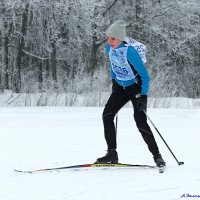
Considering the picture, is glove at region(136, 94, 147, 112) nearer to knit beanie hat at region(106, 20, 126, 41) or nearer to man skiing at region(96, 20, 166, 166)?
man skiing at region(96, 20, 166, 166)

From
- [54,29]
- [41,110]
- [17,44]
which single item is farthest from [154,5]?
[41,110]

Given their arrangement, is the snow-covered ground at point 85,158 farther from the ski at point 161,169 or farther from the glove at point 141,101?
the glove at point 141,101

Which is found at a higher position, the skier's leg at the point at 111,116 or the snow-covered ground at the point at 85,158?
the skier's leg at the point at 111,116

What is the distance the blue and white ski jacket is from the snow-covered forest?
1480 centimetres

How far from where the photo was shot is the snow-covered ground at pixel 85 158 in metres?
4.35

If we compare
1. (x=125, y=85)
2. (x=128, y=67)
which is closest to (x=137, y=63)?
(x=128, y=67)

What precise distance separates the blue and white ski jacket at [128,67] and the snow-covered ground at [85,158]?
1.00 m

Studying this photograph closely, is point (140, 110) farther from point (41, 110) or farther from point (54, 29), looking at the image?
point (54, 29)

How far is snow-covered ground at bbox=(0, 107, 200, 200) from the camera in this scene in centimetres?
435

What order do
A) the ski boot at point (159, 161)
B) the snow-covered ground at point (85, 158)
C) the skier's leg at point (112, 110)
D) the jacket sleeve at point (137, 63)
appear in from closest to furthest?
the snow-covered ground at point (85, 158) → the jacket sleeve at point (137, 63) → the ski boot at point (159, 161) → the skier's leg at point (112, 110)

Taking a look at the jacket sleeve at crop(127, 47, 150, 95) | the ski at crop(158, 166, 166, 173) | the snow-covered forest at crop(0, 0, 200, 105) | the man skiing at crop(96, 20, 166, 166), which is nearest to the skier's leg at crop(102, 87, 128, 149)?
the man skiing at crop(96, 20, 166, 166)

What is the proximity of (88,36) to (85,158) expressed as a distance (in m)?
18.7

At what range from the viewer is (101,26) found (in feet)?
78.4

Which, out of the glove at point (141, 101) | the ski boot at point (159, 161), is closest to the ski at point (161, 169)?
the ski boot at point (159, 161)
